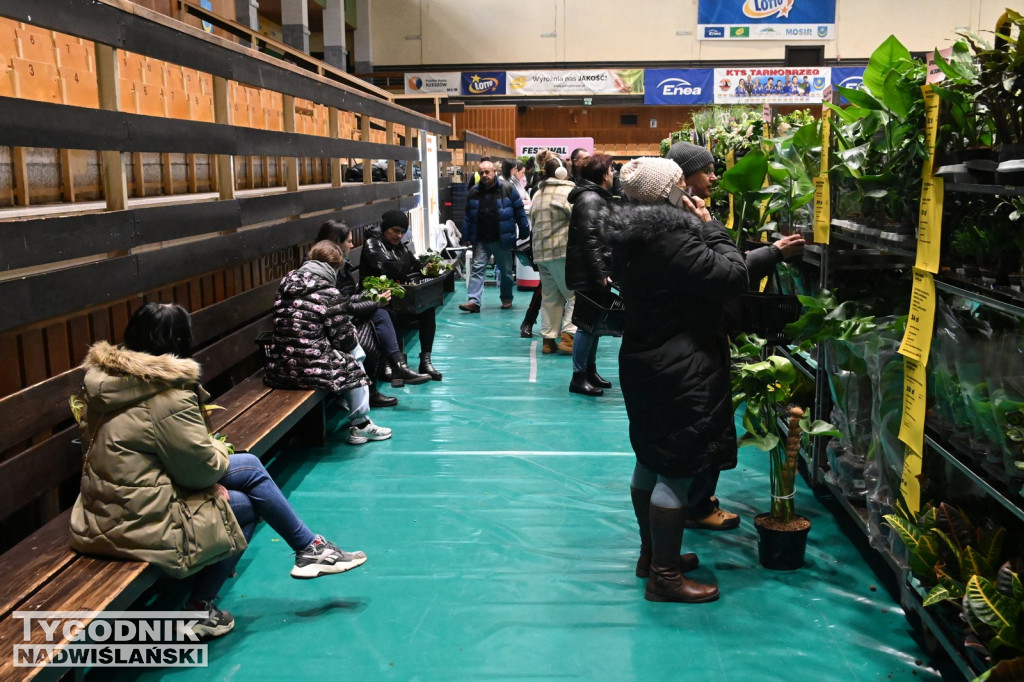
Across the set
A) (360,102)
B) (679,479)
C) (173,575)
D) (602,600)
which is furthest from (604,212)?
(360,102)

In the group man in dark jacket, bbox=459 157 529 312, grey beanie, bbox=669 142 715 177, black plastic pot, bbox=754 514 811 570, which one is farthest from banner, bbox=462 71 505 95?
black plastic pot, bbox=754 514 811 570

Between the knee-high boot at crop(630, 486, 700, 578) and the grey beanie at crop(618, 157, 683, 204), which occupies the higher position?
the grey beanie at crop(618, 157, 683, 204)

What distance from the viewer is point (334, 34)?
2144cm

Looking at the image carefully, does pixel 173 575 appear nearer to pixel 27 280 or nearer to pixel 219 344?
pixel 27 280

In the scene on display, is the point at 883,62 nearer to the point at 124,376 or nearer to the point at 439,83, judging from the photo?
the point at 124,376

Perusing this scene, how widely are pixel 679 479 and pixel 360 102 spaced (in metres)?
5.24

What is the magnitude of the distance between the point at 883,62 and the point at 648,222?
98 cm

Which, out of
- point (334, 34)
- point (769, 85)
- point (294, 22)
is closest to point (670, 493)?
point (294, 22)

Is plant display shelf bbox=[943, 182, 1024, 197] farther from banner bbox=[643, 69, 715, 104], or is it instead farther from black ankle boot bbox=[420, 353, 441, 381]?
banner bbox=[643, 69, 715, 104]

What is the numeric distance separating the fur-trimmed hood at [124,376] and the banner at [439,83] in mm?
21905

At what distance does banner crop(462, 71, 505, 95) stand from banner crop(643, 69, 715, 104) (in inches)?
142

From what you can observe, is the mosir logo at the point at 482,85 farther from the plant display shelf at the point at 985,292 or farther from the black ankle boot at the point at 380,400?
the plant display shelf at the point at 985,292

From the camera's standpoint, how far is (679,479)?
10.8ft

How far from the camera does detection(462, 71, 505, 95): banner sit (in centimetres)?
2372
